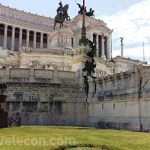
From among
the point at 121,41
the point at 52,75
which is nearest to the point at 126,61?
the point at 121,41

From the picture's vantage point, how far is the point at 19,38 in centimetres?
11350

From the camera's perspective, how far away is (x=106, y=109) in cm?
2936

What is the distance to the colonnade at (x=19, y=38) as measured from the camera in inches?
4337

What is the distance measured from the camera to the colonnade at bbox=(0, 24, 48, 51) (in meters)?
110

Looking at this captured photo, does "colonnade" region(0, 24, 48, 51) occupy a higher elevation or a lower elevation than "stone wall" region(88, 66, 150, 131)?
higher

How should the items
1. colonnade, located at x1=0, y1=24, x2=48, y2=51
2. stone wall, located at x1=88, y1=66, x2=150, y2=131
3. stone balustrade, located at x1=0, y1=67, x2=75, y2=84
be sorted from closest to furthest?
1. stone wall, located at x1=88, y1=66, x2=150, y2=131
2. stone balustrade, located at x1=0, y1=67, x2=75, y2=84
3. colonnade, located at x1=0, y1=24, x2=48, y2=51

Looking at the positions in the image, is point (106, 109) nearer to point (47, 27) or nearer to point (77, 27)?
point (77, 27)

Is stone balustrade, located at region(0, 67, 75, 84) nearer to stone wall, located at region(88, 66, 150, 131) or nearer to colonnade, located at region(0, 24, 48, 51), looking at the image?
stone wall, located at region(88, 66, 150, 131)

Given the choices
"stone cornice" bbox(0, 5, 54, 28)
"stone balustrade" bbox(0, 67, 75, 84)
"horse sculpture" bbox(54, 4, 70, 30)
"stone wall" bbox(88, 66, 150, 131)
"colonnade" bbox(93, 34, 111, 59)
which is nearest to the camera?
"stone wall" bbox(88, 66, 150, 131)

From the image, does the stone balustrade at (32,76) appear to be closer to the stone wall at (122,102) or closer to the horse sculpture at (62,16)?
the stone wall at (122,102)

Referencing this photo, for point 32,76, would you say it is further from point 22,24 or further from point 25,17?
point 25,17

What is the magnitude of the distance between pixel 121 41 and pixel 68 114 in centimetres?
6754

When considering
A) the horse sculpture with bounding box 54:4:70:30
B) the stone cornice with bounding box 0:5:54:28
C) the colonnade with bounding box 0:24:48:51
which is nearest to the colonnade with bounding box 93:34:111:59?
the colonnade with bounding box 0:24:48:51

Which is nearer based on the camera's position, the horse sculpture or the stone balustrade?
the stone balustrade
